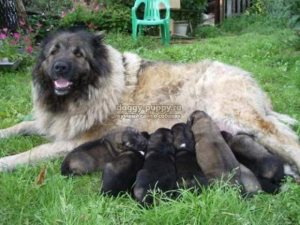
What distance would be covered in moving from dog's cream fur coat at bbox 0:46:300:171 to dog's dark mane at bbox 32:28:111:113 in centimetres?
7

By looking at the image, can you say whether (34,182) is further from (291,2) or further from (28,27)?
(28,27)

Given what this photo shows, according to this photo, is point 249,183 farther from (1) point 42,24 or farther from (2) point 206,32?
(2) point 206,32

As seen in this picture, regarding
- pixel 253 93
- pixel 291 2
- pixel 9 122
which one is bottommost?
pixel 9 122

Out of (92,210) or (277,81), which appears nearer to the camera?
(92,210)

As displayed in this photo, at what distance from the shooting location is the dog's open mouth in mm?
4090

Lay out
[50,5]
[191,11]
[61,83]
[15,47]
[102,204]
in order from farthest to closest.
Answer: [191,11] < [50,5] < [15,47] < [61,83] < [102,204]

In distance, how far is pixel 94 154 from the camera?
12.3ft

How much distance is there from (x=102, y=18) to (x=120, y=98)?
6.74 m

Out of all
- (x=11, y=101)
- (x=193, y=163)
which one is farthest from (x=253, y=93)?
(x=11, y=101)

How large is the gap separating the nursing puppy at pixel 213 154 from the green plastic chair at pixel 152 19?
671 cm

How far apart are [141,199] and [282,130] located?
161cm

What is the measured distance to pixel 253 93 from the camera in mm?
4273

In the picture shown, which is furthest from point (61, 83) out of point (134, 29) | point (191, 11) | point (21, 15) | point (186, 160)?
point (191, 11)

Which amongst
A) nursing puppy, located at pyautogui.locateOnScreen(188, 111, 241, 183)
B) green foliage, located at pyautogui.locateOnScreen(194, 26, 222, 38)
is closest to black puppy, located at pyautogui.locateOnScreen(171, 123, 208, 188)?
nursing puppy, located at pyautogui.locateOnScreen(188, 111, 241, 183)
